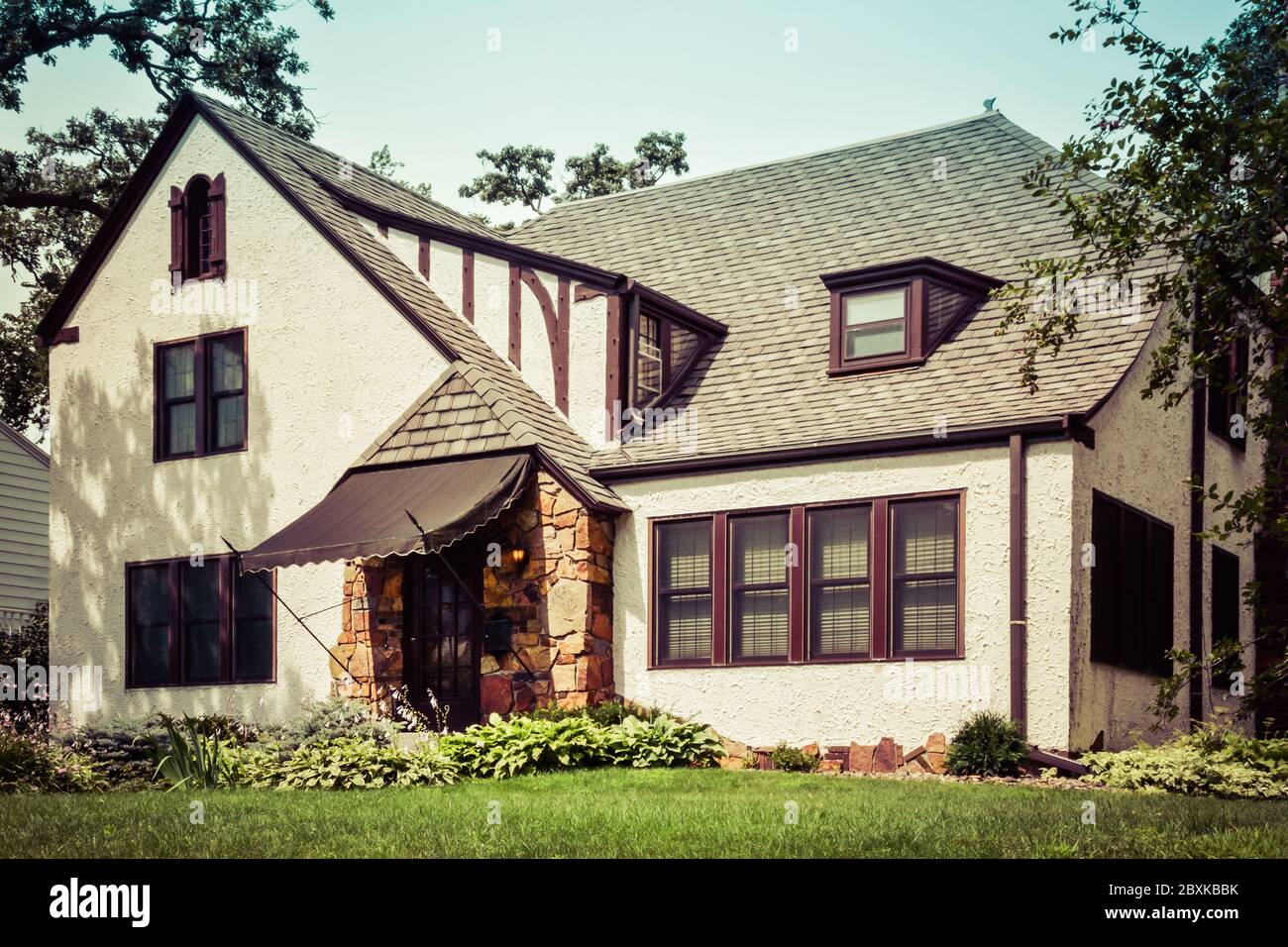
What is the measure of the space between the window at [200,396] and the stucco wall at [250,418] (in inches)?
7.8

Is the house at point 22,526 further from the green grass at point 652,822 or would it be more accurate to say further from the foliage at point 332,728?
the green grass at point 652,822

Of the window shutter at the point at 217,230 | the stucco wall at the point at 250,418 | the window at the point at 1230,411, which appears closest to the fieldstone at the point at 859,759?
the stucco wall at the point at 250,418

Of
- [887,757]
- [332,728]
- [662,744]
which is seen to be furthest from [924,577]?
[332,728]

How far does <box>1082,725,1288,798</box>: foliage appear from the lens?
13.7 meters

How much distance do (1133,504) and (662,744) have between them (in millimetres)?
6235

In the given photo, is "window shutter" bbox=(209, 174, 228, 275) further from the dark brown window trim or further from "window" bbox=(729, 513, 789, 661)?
"window" bbox=(729, 513, 789, 661)

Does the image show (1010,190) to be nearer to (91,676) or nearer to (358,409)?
(358,409)

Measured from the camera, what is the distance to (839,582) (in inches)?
682

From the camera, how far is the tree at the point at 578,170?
3931cm

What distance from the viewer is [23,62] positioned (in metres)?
30.8

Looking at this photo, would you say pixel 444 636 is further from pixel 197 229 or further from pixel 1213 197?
pixel 1213 197

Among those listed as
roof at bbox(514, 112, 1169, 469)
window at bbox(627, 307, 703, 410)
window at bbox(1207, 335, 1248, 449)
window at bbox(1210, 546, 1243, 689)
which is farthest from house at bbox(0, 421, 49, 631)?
window at bbox(1207, 335, 1248, 449)
